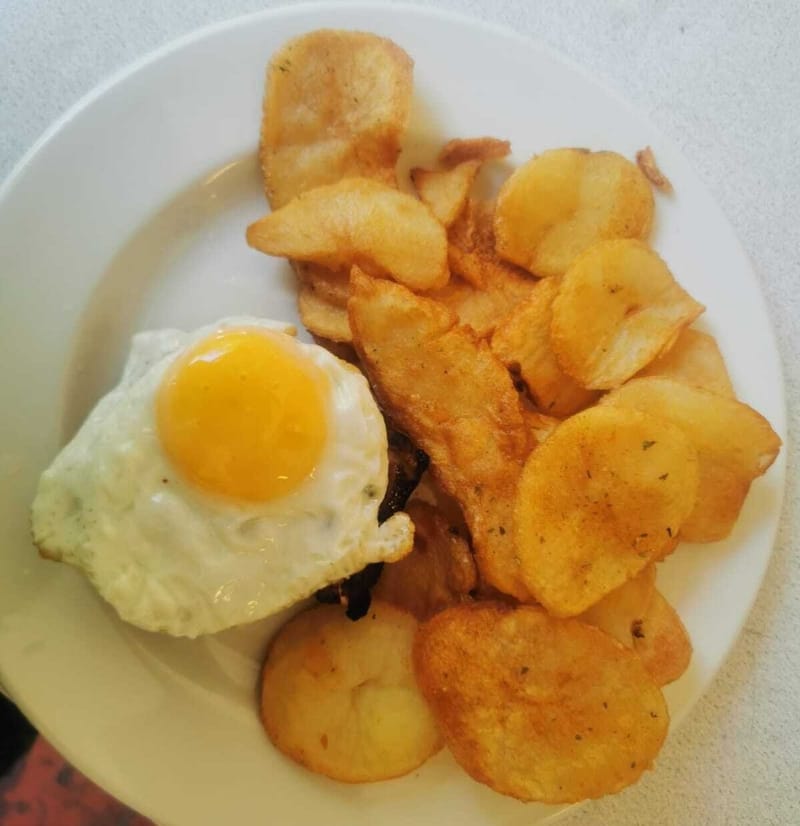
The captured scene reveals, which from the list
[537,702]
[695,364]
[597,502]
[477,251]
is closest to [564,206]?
[477,251]

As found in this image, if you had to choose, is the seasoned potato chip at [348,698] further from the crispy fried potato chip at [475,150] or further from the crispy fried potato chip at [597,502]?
the crispy fried potato chip at [475,150]

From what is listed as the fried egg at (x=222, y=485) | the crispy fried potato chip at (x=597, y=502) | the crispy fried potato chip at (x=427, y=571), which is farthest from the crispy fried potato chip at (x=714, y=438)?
the fried egg at (x=222, y=485)

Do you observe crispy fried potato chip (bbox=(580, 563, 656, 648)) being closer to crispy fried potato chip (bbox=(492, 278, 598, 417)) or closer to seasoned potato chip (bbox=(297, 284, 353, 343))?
crispy fried potato chip (bbox=(492, 278, 598, 417))

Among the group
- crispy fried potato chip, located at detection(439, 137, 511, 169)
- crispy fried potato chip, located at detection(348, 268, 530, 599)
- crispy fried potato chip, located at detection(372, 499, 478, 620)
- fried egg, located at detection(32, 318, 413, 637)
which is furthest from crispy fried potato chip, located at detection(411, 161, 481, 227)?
crispy fried potato chip, located at detection(372, 499, 478, 620)

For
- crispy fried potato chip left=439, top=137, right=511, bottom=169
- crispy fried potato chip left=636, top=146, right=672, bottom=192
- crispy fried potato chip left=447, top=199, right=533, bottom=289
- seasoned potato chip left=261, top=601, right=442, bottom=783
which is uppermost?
crispy fried potato chip left=636, top=146, right=672, bottom=192

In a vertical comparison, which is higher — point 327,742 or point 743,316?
point 743,316

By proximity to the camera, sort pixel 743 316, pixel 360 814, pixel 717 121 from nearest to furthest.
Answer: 1. pixel 360 814
2. pixel 743 316
3. pixel 717 121

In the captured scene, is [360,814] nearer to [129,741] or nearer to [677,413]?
[129,741]

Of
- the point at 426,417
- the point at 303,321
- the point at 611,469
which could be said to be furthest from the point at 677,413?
the point at 303,321
